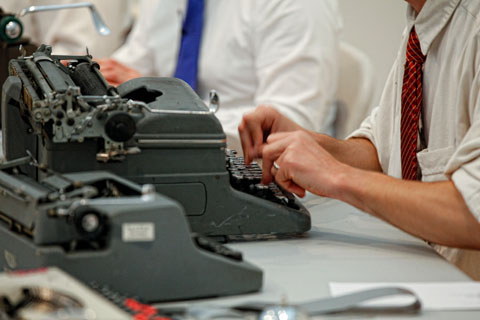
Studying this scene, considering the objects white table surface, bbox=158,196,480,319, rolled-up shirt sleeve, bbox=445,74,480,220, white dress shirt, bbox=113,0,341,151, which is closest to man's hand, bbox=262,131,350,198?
white table surface, bbox=158,196,480,319

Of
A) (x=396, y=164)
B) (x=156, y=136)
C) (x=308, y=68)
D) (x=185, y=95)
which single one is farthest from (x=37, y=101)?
(x=308, y=68)

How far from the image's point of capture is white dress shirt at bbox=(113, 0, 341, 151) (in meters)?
3.45

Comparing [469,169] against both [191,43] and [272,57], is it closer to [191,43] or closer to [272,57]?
[272,57]

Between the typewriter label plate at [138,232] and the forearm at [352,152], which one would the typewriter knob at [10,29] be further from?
the typewriter label plate at [138,232]

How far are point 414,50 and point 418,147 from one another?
257 mm

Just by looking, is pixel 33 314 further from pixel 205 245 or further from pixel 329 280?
pixel 329 280

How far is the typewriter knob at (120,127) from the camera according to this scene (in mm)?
1548

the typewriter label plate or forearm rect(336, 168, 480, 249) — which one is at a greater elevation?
the typewriter label plate

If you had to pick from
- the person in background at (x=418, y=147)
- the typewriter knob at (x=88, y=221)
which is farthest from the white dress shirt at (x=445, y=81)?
the typewriter knob at (x=88, y=221)

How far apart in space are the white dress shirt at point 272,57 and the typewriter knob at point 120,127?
1.71 meters

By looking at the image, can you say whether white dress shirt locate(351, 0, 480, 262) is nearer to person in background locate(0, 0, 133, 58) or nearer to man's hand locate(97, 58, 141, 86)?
man's hand locate(97, 58, 141, 86)

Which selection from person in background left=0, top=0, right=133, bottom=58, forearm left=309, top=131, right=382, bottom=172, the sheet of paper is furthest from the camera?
person in background left=0, top=0, right=133, bottom=58

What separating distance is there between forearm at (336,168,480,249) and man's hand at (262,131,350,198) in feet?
0.12

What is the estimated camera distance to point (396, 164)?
2076mm
